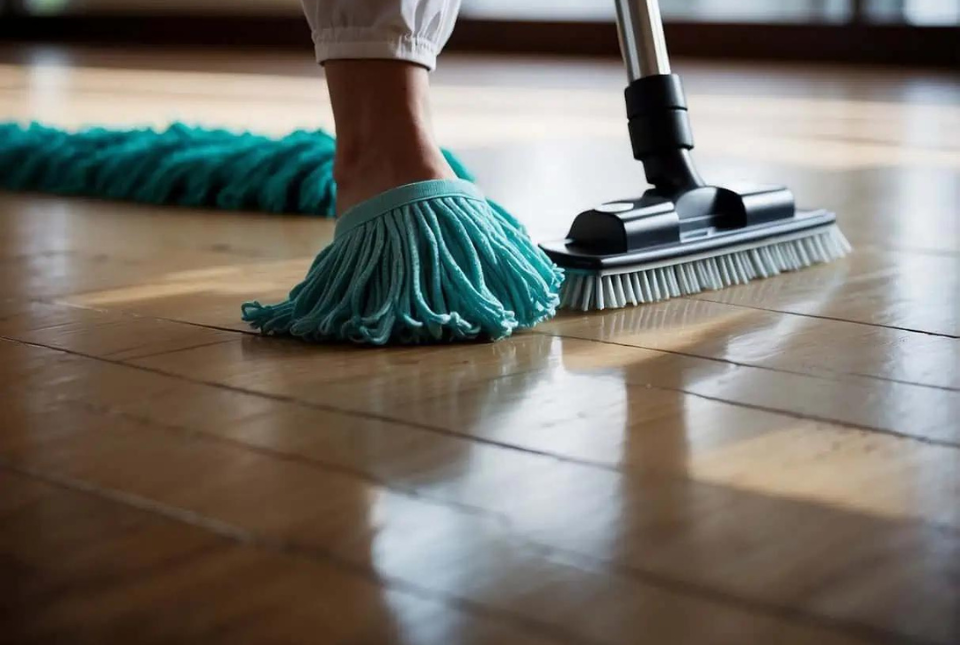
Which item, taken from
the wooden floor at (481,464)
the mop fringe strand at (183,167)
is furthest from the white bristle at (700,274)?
the mop fringe strand at (183,167)

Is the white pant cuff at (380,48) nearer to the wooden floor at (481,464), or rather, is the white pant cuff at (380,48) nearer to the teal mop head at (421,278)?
the teal mop head at (421,278)

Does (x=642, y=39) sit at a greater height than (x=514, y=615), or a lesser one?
greater

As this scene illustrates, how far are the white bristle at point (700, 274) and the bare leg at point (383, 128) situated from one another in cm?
13

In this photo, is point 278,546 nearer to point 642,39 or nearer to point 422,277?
point 422,277

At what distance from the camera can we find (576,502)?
0.58 meters

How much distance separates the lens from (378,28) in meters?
0.91

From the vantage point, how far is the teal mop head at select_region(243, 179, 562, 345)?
878 mm

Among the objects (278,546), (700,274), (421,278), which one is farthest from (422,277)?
(278,546)

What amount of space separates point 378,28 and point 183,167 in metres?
0.76

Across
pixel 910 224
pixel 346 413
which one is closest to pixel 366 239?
pixel 346 413

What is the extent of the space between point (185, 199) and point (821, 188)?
0.72m

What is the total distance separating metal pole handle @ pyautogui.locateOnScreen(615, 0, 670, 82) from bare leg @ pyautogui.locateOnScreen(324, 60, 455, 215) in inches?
9.9

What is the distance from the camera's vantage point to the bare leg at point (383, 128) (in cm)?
92

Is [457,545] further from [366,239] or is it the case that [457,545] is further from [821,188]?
[821,188]
